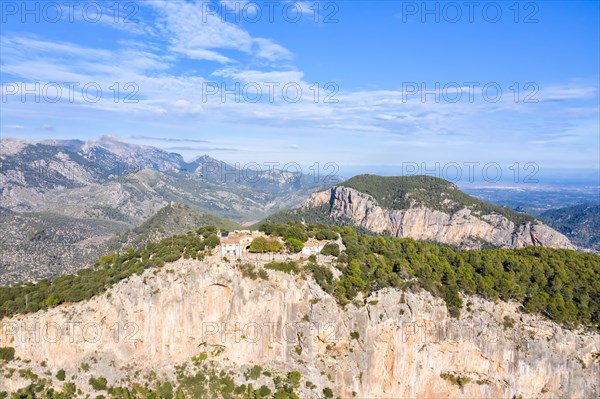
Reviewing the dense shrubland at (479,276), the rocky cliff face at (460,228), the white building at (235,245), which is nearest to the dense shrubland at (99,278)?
the white building at (235,245)

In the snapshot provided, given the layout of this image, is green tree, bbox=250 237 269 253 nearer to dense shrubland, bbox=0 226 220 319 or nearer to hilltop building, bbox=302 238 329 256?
dense shrubland, bbox=0 226 220 319

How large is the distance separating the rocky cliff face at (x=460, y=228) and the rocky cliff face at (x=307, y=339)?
111 meters

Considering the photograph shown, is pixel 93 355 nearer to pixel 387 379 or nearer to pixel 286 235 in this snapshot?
pixel 286 235

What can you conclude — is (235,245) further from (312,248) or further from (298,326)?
(298,326)

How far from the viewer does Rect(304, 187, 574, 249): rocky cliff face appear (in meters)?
155

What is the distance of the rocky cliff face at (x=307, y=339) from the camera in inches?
1809

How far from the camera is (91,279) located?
172ft

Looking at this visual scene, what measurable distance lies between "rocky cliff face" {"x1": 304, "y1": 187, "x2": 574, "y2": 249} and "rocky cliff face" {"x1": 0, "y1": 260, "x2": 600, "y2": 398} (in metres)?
111

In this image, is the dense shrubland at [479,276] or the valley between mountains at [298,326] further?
the dense shrubland at [479,276]

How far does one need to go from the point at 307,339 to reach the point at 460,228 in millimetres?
129350

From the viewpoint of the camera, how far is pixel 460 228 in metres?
160

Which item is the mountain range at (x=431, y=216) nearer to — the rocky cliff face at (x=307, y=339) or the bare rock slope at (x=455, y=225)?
the bare rock slope at (x=455, y=225)

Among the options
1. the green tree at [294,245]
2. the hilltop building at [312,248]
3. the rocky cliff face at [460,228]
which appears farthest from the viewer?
the rocky cliff face at [460,228]

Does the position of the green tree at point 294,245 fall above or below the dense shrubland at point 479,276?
above
